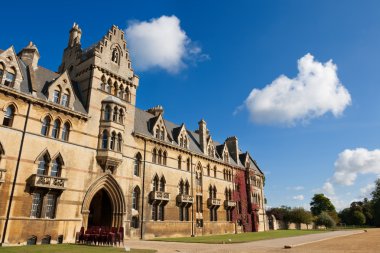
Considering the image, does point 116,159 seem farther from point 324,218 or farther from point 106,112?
point 324,218

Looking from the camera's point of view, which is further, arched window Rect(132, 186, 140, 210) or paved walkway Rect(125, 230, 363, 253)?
arched window Rect(132, 186, 140, 210)

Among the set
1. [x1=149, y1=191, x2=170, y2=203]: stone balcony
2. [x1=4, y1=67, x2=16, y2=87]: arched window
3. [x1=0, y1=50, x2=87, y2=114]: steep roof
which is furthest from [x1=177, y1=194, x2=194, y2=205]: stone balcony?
[x1=4, y1=67, x2=16, y2=87]: arched window

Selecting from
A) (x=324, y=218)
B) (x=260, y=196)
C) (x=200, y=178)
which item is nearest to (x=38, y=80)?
(x=200, y=178)

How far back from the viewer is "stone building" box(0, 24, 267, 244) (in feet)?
78.3

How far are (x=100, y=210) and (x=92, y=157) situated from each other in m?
7.03

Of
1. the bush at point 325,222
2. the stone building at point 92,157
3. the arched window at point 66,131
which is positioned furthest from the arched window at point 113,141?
the bush at point 325,222

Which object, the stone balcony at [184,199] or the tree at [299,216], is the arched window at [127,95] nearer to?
the stone balcony at [184,199]

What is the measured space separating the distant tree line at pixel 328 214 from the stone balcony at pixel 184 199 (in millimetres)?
36294

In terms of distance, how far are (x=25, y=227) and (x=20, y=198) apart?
7.87 feet

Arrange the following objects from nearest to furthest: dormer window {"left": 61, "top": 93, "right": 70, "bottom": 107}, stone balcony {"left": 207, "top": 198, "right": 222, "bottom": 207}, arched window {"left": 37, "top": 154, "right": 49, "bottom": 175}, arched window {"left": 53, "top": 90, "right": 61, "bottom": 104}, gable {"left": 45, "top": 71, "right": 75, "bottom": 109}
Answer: arched window {"left": 37, "top": 154, "right": 49, "bottom": 175} → gable {"left": 45, "top": 71, "right": 75, "bottom": 109} → arched window {"left": 53, "top": 90, "right": 61, "bottom": 104} → dormer window {"left": 61, "top": 93, "right": 70, "bottom": 107} → stone balcony {"left": 207, "top": 198, "right": 222, "bottom": 207}

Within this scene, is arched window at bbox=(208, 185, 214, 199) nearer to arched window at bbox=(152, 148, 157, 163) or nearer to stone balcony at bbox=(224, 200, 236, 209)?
stone balcony at bbox=(224, 200, 236, 209)

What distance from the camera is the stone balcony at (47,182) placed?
2376cm

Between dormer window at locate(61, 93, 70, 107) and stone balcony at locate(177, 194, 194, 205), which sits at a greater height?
dormer window at locate(61, 93, 70, 107)

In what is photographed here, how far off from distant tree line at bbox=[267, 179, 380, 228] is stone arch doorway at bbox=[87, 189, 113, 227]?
48.6 metres
